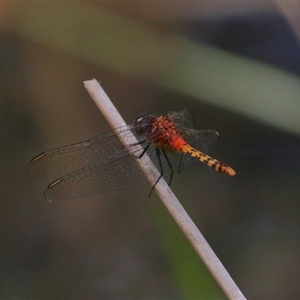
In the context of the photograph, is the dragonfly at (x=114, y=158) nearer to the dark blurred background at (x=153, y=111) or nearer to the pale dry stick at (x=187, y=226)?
the pale dry stick at (x=187, y=226)

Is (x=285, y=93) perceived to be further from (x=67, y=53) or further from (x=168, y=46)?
(x=67, y=53)

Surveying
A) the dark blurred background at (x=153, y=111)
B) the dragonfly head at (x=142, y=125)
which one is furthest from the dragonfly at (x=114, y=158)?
the dark blurred background at (x=153, y=111)

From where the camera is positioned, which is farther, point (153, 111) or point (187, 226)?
point (153, 111)

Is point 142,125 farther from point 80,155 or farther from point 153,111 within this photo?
point 153,111

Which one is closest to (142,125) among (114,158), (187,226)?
(114,158)

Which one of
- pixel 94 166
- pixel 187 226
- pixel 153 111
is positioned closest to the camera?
pixel 187 226

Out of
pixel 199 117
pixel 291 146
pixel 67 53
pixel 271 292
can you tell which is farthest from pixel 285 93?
pixel 67 53
